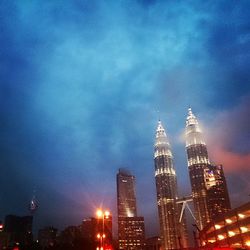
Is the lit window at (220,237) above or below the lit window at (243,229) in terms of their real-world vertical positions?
above

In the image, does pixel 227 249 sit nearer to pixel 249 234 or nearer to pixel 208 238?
pixel 249 234

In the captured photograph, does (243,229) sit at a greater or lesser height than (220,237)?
lesser

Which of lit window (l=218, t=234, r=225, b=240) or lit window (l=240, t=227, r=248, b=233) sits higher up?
lit window (l=218, t=234, r=225, b=240)

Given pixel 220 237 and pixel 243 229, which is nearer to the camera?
pixel 243 229

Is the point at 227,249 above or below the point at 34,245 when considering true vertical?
below

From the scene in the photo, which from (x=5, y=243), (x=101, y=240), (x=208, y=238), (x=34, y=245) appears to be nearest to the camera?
(x=101, y=240)

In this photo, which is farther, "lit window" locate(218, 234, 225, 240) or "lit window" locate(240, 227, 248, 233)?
"lit window" locate(218, 234, 225, 240)

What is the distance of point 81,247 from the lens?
9106cm

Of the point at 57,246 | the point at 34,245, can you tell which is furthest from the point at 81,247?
the point at 34,245

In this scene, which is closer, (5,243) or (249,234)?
(249,234)

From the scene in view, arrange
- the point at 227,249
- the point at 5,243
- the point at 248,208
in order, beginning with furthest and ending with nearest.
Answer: the point at 5,243 < the point at 248,208 < the point at 227,249

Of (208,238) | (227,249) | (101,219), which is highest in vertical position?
(208,238)

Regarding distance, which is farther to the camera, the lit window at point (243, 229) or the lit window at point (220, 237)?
the lit window at point (220, 237)

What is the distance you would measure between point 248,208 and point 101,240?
54971 millimetres
